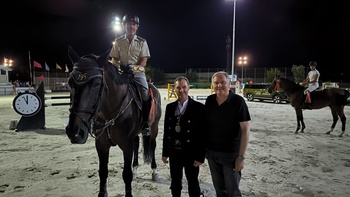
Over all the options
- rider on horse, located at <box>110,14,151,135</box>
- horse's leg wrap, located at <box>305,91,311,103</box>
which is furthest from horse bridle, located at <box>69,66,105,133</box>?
horse's leg wrap, located at <box>305,91,311,103</box>

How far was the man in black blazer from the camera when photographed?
2404mm

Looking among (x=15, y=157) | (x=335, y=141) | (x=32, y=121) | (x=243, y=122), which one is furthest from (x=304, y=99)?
(x=32, y=121)

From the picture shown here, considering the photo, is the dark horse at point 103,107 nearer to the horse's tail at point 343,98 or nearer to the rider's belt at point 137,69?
the rider's belt at point 137,69

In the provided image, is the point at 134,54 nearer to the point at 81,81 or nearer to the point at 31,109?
the point at 81,81

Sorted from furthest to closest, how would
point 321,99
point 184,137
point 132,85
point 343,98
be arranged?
point 321,99
point 343,98
point 132,85
point 184,137

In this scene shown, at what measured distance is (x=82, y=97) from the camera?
6.79 ft

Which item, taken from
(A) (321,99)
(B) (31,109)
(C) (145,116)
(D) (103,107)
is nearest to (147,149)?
(C) (145,116)

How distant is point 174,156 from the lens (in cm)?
250

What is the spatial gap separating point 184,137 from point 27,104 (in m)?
7.45

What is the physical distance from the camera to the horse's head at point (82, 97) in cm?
204

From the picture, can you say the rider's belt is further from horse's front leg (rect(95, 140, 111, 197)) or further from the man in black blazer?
horse's front leg (rect(95, 140, 111, 197))

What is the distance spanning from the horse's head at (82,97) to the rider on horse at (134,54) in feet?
3.69

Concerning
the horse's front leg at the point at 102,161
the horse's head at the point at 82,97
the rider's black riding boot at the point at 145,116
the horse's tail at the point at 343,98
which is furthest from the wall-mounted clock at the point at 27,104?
the horse's tail at the point at 343,98

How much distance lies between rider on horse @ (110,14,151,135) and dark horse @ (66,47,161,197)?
0.46ft
